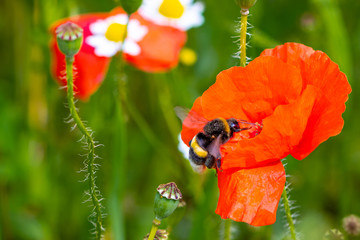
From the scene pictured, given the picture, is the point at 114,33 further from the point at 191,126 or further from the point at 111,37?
the point at 191,126

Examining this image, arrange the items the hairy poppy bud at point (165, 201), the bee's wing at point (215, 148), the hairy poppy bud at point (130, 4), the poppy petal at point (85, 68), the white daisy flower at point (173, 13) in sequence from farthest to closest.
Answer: the white daisy flower at point (173, 13), the poppy petal at point (85, 68), the hairy poppy bud at point (130, 4), the bee's wing at point (215, 148), the hairy poppy bud at point (165, 201)

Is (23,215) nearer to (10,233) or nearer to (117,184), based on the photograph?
(10,233)

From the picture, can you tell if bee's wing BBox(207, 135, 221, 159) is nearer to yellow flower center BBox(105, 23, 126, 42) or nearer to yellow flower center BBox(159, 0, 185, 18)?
yellow flower center BBox(105, 23, 126, 42)

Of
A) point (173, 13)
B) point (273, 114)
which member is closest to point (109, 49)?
point (173, 13)

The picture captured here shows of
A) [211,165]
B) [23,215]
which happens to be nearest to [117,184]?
[211,165]

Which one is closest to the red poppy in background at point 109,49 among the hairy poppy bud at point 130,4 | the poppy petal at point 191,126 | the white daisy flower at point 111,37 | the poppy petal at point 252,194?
the white daisy flower at point 111,37

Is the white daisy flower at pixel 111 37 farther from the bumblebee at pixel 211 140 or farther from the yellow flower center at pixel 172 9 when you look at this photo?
the bumblebee at pixel 211 140
